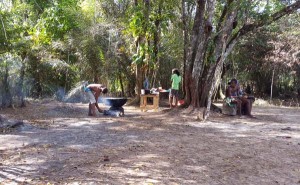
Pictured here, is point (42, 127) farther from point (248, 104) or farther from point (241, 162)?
point (248, 104)

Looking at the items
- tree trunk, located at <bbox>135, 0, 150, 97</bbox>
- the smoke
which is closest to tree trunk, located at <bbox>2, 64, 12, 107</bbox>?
the smoke

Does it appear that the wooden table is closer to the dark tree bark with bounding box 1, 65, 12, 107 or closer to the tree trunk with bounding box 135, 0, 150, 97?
the tree trunk with bounding box 135, 0, 150, 97

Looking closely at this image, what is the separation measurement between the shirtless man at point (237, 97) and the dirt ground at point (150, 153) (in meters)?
1.26

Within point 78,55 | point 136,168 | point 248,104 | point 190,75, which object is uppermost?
point 78,55

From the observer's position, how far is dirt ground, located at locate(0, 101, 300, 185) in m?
4.12

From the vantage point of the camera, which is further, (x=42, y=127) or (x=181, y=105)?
(x=181, y=105)

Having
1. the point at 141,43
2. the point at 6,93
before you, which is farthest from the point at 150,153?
the point at 141,43

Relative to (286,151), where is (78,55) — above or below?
above

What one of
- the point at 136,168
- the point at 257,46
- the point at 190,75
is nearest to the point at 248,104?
the point at 190,75

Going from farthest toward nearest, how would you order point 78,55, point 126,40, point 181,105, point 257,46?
1. point 257,46
2. point 78,55
3. point 126,40
4. point 181,105

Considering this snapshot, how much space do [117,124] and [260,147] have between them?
3.54 m

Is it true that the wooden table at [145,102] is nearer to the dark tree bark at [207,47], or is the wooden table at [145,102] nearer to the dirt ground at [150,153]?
the dark tree bark at [207,47]

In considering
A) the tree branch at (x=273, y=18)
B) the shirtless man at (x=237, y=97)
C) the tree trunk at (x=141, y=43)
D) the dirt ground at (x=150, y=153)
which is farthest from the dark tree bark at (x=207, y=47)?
the tree trunk at (x=141, y=43)

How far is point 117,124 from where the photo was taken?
8266mm
